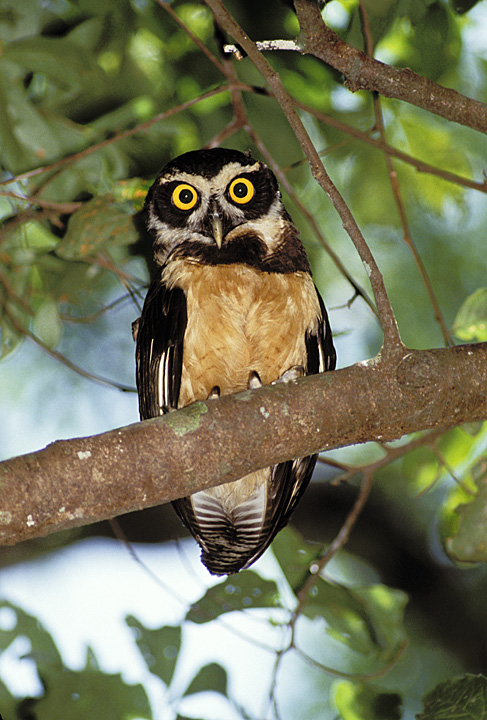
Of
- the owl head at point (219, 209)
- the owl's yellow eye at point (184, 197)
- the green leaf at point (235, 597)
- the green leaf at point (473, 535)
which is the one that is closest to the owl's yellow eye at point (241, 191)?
the owl head at point (219, 209)

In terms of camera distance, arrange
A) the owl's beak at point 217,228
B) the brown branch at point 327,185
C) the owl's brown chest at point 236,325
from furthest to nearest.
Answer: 1. the owl's beak at point 217,228
2. the owl's brown chest at point 236,325
3. the brown branch at point 327,185

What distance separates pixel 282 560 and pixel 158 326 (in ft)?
3.47

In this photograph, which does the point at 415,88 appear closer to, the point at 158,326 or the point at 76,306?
the point at 158,326

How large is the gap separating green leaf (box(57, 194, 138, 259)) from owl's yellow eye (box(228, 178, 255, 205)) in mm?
414

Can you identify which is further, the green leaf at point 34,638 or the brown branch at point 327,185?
the green leaf at point 34,638

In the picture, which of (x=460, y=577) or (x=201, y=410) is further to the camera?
(x=460, y=577)

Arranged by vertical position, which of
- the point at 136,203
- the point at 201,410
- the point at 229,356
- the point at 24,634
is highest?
the point at 136,203

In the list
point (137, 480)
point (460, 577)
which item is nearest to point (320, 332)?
→ point (137, 480)

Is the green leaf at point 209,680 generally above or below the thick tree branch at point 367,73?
below

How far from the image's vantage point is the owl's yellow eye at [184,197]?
237 cm

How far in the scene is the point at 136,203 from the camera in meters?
2.63

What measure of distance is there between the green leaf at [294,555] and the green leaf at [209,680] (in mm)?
406

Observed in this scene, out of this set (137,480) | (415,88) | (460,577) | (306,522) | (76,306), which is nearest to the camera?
(137,480)

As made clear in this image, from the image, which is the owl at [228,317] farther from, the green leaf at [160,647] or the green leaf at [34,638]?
the green leaf at [34,638]
